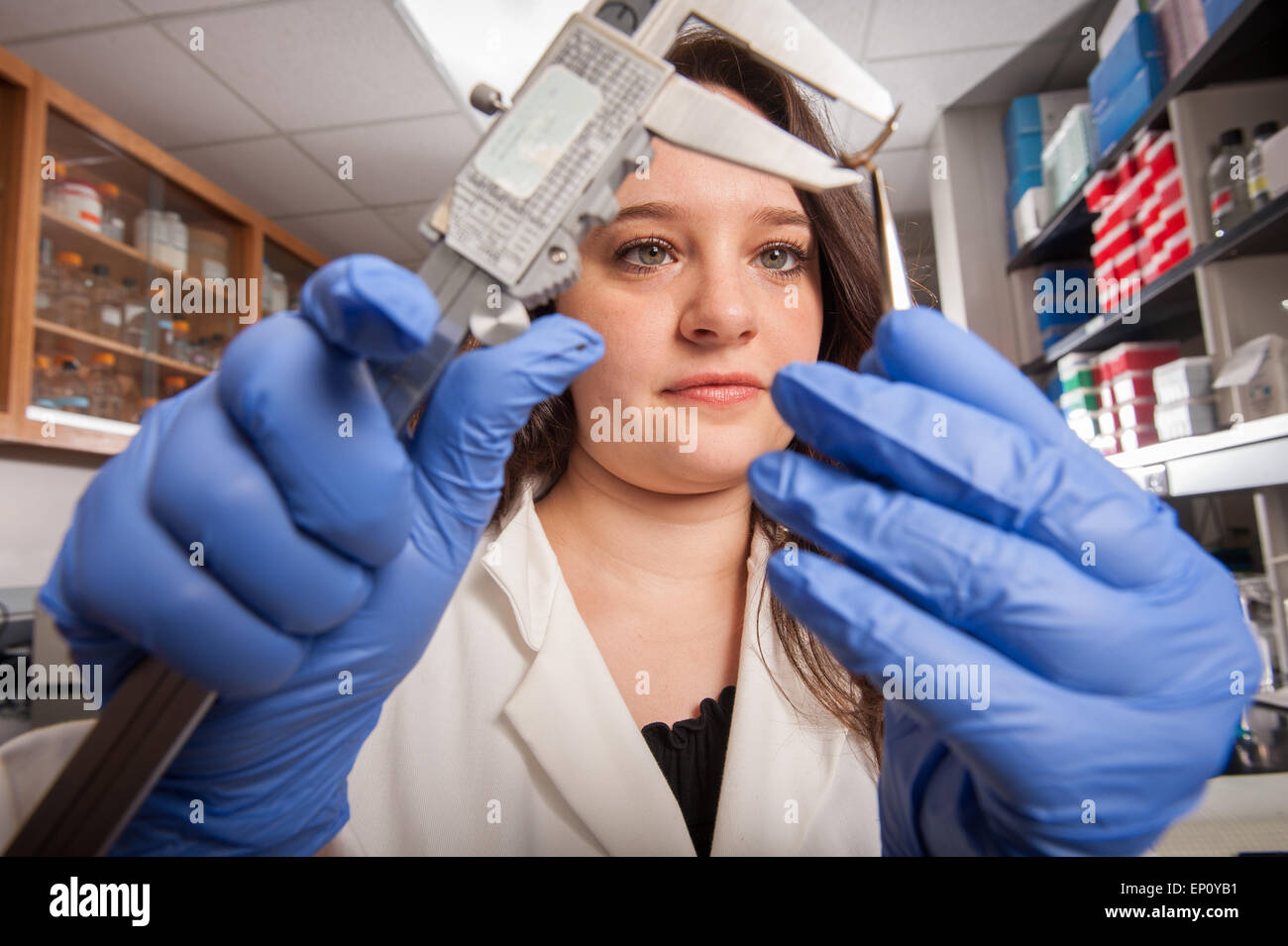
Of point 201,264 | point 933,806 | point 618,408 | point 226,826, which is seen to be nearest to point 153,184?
point 201,264

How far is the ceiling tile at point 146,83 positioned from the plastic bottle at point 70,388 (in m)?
0.95

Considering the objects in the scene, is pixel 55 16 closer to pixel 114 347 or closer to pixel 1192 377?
pixel 114 347

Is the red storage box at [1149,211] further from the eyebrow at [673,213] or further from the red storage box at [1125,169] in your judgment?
the eyebrow at [673,213]

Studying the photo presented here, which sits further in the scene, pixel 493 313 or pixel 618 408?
pixel 618 408

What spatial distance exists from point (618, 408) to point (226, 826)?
0.57 m

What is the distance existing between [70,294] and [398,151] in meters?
1.30

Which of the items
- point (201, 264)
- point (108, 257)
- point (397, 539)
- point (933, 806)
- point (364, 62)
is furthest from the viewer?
point (201, 264)

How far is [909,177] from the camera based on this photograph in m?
3.24

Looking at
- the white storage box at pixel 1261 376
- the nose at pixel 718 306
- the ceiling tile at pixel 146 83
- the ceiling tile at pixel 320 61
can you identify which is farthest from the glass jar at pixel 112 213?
the white storage box at pixel 1261 376

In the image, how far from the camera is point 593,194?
49 cm

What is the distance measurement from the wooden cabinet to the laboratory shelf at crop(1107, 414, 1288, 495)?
309 cm

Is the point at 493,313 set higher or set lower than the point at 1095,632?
higher
